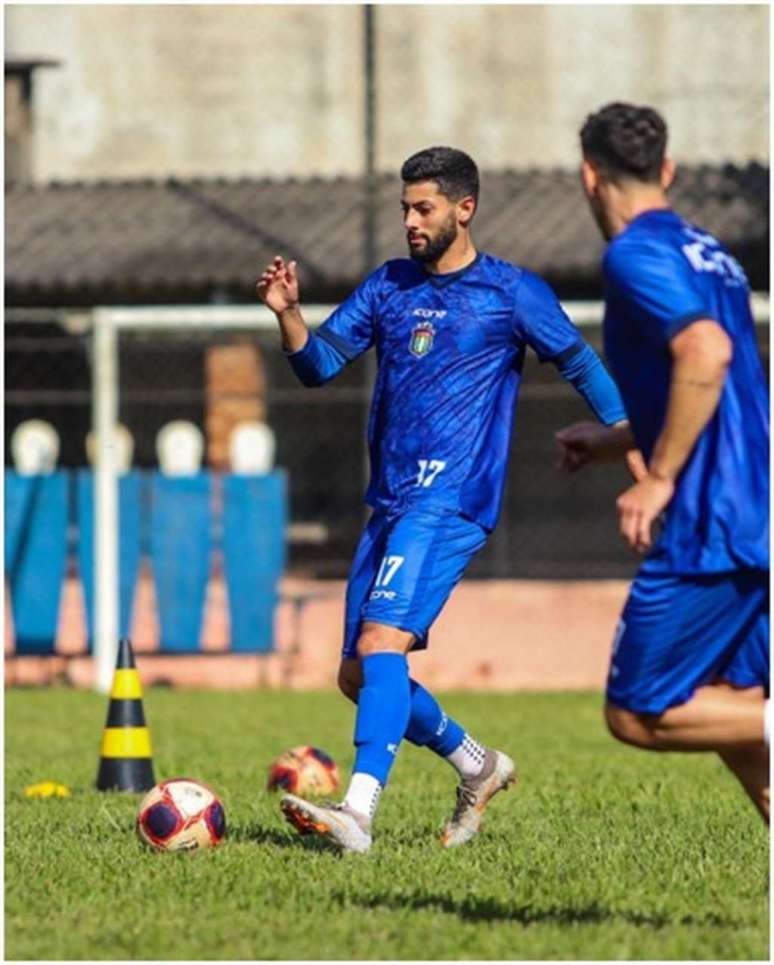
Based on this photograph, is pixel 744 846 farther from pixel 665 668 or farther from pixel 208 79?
pixel 208 79

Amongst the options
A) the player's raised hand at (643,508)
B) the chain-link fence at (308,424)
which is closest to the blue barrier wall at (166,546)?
the chain-link fence at (308,424)

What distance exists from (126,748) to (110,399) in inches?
306

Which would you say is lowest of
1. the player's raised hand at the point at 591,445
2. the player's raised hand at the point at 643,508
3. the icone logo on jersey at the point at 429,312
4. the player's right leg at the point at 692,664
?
the player's right leg at the point at 692,664

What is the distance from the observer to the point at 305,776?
10570 millimetres

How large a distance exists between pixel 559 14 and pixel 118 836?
59.1 feet

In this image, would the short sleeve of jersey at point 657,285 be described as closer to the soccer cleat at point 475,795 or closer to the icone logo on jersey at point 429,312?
the icone logo on jersey at point 429,312

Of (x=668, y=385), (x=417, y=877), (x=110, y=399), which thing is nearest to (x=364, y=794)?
(x=417, y=877)

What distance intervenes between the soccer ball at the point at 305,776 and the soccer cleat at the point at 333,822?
250 centimetres

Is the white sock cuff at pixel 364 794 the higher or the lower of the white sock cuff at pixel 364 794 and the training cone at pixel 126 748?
the higher

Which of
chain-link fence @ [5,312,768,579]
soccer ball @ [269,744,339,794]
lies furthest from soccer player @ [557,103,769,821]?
chain-link fence @ [5,312,768,579]

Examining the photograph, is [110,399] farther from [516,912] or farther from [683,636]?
[683,636]

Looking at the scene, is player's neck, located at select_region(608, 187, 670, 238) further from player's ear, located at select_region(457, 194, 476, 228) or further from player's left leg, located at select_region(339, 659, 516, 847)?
player's left leg, located at select_region(339, 659, 516, 847)

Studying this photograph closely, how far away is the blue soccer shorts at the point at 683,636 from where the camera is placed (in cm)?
619

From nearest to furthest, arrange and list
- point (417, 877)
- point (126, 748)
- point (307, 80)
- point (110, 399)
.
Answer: point (417, 877) → point (126, 748) → point (110, 399) → point (307, 80)
